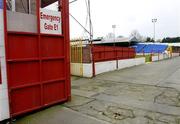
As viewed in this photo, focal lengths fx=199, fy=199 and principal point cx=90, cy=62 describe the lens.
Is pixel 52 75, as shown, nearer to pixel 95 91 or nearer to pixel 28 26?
pixel 28 26

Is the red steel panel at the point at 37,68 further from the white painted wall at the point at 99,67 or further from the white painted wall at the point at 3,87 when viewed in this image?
the white painted wall at the point at 99,67

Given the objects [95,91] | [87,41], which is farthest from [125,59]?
[95,91]

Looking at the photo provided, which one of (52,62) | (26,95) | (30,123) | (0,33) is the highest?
(0,33)

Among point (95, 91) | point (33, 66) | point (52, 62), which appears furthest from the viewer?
point (95, 91)

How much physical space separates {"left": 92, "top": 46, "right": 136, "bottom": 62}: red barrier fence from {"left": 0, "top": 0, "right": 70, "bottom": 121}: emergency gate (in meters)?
6.09

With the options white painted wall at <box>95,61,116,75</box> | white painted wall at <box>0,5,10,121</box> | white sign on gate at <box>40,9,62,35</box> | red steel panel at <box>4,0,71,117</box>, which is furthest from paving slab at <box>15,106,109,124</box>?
white painted wall at <box>95,61,116,75</box>

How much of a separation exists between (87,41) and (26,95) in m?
7.29

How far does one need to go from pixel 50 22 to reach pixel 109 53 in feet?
28.6

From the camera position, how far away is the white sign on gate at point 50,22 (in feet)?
18.6

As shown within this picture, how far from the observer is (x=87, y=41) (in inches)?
476

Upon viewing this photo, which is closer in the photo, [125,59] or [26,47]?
[26,47]

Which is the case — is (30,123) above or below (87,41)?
below

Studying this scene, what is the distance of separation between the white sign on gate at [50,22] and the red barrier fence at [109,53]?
6169mm

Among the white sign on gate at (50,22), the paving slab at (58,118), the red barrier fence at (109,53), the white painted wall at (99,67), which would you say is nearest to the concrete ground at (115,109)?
the paving slab at (58,118)
